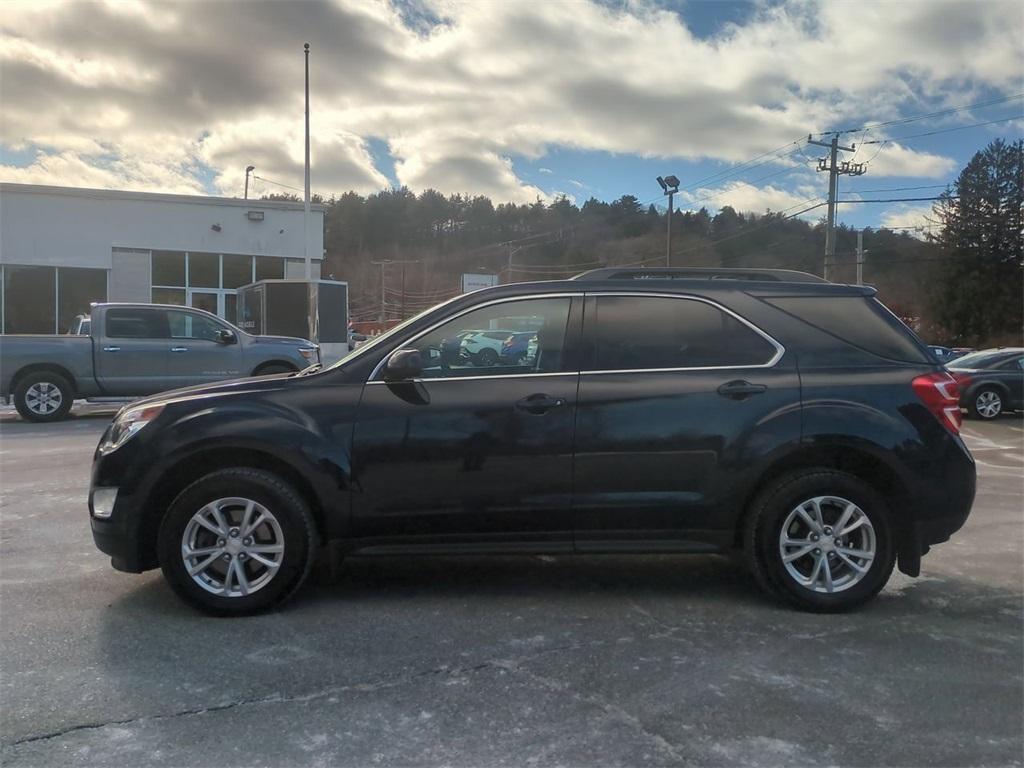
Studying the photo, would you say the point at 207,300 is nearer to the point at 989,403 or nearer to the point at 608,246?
A: the point at 989,403

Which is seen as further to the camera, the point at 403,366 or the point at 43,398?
the point at 43,398

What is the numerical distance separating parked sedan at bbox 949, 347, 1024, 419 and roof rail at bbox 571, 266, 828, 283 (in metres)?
12.4

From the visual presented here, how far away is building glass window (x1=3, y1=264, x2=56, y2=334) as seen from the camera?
24.9 metres

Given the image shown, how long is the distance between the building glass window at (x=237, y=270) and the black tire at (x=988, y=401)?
21.8m

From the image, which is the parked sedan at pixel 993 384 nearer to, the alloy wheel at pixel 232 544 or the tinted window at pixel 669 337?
the tinted window at pixel 669 337

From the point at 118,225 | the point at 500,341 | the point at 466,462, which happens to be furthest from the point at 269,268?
the point at 466,462

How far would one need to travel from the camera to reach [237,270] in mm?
27547

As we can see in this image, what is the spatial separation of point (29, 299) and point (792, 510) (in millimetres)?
26907

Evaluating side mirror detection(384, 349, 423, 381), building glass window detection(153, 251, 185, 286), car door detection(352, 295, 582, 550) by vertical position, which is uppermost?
building glass window detection(153, 251, 185, 286)

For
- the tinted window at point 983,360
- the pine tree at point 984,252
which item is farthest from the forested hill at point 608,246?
the tinted window at point 983,360

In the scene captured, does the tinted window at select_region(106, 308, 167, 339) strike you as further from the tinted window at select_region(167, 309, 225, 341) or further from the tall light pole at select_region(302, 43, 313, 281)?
the tall light pole at select_region(302, 43, 313, 281)

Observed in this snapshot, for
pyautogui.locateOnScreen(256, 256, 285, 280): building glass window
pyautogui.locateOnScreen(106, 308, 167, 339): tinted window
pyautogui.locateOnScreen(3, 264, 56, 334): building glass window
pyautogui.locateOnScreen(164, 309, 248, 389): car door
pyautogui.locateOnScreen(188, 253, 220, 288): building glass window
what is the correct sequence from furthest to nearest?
1. pyautogui.locateOnScreen(256, 256, 285, 280): building glass window
2. pyautogui.locateOnScreen(188, 253, 220, 288): building glass window
3. pyautogui.locateOnScreen(3, 264, 56, 334): building glass window
4. pyautogui.locateOnScreen(164, 309, 248, 389): car door
5. pyautogui.locateOnScreen(106, 308, 167, 339): tinted window

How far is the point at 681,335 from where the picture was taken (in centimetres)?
440

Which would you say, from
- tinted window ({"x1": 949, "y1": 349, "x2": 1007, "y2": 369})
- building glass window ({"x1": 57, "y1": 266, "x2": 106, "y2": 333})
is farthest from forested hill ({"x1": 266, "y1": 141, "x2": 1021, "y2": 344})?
tinted window ({"x1": 949, "y1": 349, "x2": 1007, "y2": 369})
